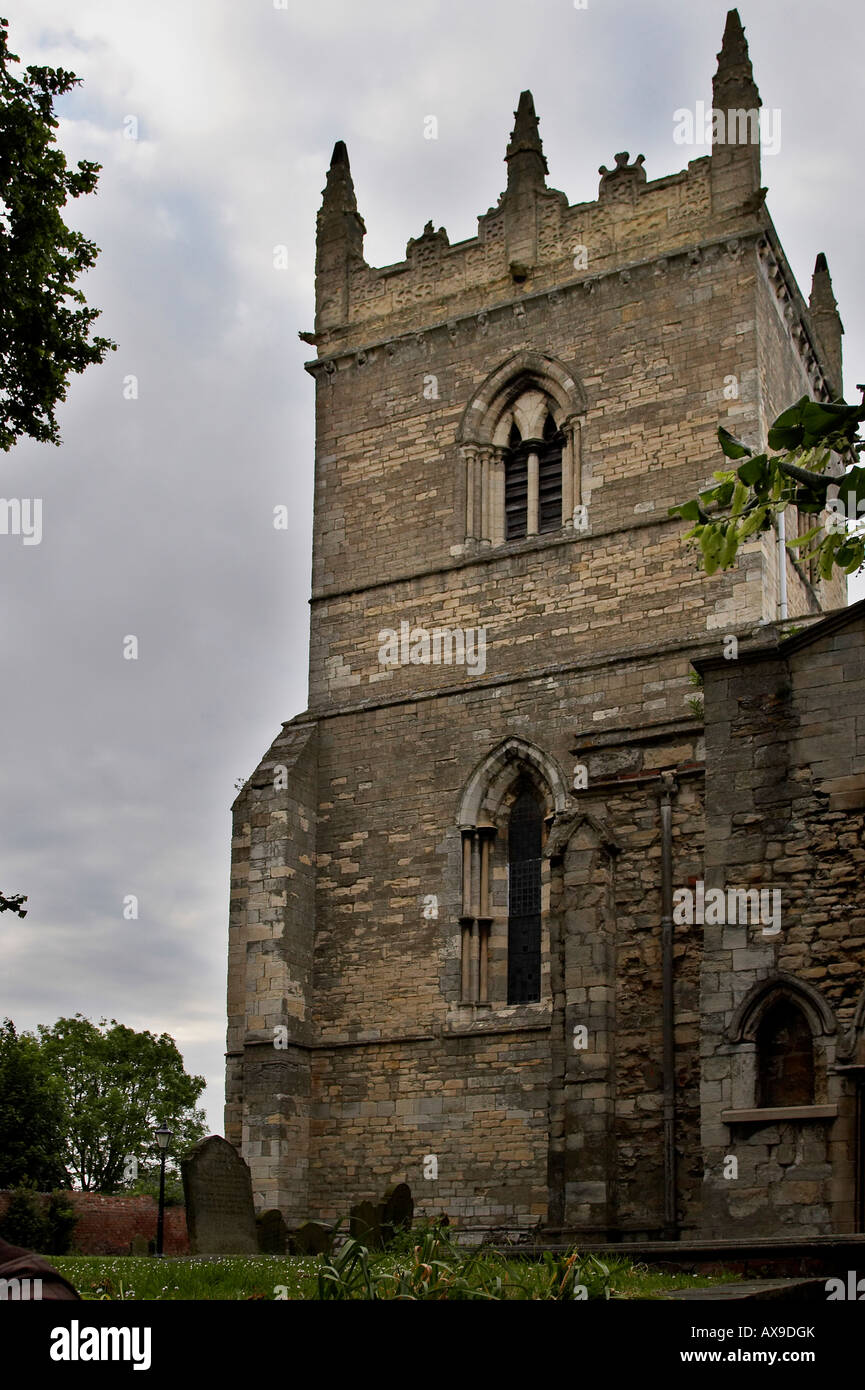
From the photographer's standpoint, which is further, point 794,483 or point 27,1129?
point 27,1129

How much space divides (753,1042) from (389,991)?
10711mm

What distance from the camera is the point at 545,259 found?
2516cm

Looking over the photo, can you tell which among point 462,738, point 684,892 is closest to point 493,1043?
point 462,738

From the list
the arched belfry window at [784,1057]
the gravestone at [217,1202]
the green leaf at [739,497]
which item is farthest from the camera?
the gravestone at [217,1202]

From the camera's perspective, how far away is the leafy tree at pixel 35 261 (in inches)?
513

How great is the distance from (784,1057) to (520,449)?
14.3 meters

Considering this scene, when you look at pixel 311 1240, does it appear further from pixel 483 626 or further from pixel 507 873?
pixel 483 626

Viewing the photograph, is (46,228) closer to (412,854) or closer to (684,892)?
(684,892)

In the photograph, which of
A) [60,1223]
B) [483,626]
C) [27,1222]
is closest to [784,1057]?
[483,626]

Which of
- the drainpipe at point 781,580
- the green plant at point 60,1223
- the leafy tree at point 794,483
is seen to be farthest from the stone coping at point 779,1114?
the green plant at point 60,1223

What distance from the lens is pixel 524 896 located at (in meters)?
22.2

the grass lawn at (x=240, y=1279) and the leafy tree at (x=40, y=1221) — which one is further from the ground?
the grass lawn at (x=240, y=1279)

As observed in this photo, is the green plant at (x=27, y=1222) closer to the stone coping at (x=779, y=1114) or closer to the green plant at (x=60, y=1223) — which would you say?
the green plant at (x=60, y=1223)

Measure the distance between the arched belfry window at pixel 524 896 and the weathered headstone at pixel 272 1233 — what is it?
4501 mm
